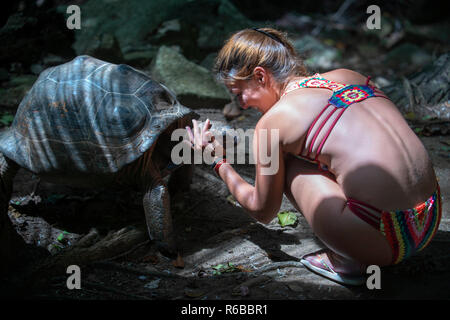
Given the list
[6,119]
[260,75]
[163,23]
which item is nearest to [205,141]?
[260,75]

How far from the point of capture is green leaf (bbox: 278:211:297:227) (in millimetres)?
2885

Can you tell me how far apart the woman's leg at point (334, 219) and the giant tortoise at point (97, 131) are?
1037mm

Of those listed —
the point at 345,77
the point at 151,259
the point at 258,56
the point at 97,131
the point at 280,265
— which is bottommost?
the point at 151,259

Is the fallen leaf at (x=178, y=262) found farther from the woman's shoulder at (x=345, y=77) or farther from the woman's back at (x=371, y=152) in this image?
the woman's shoulder at (x=345, y=77)

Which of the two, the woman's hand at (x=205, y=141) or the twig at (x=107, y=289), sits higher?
the woman's hand at (x=205, y=141)

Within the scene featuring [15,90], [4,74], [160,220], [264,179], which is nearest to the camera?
[264,179]

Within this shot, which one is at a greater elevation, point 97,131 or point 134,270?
point 97,131

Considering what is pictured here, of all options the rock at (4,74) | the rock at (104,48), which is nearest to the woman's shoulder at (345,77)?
the rock at (104,48)

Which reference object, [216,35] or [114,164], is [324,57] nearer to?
[216,35]

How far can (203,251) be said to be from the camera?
8.84 feet

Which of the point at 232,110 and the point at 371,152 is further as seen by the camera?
Result: the point at 232,110

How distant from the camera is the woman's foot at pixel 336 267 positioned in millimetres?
2084

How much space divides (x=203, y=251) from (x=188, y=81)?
260 cm

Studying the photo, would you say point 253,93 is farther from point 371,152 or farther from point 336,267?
point 336,267
